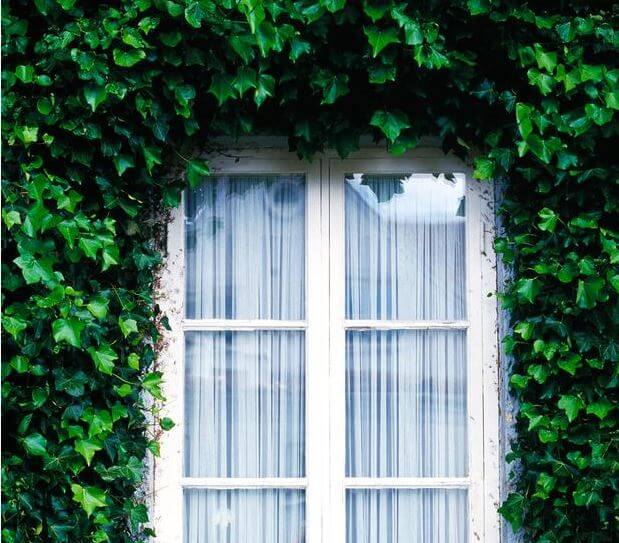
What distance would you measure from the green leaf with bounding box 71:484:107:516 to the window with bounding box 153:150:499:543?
29 cm

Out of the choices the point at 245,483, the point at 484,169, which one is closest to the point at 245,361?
the point at 245,483

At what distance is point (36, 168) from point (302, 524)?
1.52m

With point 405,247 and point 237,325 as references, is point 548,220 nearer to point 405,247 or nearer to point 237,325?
point 405,247

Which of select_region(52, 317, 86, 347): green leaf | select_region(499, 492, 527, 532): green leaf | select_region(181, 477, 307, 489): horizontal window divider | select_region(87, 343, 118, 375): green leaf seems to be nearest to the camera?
select_region(52, 317, 86, 347): green leaf

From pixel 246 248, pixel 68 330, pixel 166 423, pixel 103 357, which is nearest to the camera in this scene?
pixel 68 330

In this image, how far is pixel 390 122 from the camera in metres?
2.88

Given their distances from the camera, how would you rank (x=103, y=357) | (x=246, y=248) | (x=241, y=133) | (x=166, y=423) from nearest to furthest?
(x=103, y=357) → (x=166, y=423) → (x=241, y=133) → (x=246, y=248)

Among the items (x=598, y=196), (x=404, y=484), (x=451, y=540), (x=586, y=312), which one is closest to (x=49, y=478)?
(x=404, y=484)

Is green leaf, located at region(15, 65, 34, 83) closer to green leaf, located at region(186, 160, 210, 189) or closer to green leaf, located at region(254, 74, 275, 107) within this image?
green leaf, located at region(186, 160, 210, 189)

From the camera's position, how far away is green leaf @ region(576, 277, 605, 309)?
9.07 ft

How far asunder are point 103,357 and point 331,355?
0.79m

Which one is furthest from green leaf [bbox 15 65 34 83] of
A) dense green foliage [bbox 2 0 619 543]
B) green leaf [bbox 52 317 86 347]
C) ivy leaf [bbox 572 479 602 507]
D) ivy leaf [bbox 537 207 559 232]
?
ivy leaf [bbox 572 479 602 507]

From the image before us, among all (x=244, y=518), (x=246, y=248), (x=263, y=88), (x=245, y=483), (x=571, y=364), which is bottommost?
(x=244, y=518)

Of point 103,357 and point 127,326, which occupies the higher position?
point 127,326
